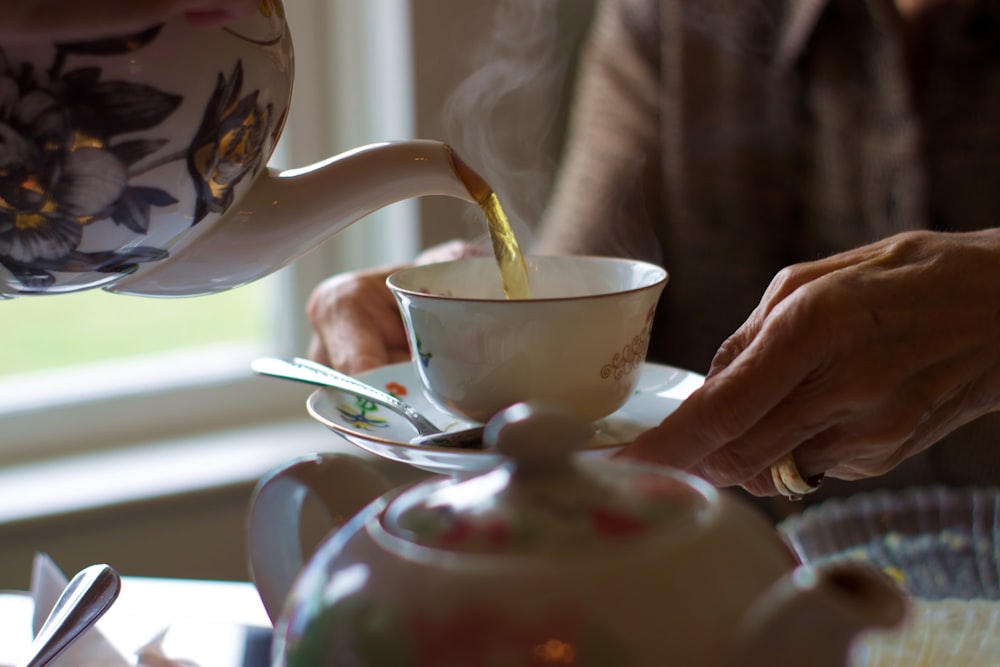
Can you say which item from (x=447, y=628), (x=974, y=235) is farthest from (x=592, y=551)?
(x=974, y=235)

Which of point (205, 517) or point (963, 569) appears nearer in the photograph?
point (963, 569)

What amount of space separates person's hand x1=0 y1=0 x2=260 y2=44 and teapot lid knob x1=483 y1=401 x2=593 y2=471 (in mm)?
243

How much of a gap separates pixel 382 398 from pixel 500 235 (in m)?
0.14

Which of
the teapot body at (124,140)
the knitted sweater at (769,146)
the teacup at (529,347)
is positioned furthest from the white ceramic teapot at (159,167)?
the knitted sweater at (769,146)

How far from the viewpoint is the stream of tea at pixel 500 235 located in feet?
2.12

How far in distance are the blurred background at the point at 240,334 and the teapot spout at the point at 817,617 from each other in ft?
3.83

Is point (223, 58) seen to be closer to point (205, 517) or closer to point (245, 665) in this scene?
point (245, 665)

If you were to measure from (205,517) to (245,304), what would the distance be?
1.58 feet

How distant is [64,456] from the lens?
1.85m

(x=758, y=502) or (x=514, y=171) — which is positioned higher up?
(x=514, y=171)

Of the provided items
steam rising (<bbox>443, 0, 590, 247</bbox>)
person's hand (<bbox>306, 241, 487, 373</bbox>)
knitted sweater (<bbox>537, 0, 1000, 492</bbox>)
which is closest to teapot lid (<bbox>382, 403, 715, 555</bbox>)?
person's hand (<bbox>306, 241, 487, 373</bbox>)

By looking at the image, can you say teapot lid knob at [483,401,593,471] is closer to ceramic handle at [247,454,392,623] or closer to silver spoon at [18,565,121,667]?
ceramic handle at [247,454,392,623]

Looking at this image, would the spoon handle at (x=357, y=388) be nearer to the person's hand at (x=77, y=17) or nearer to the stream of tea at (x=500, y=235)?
the stream of tea at (x=500, y=235)

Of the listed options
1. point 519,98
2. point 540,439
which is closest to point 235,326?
point 519,98
